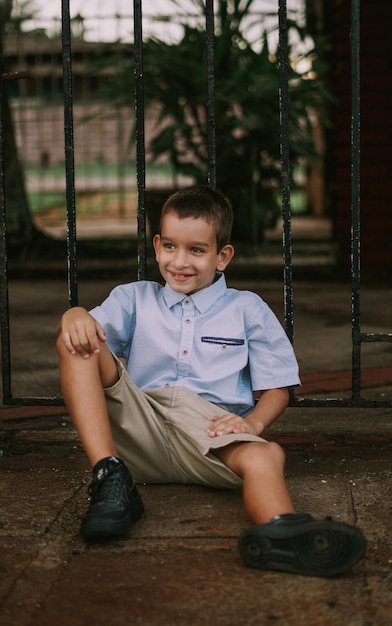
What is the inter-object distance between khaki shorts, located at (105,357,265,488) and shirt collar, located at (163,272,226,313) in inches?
9.1

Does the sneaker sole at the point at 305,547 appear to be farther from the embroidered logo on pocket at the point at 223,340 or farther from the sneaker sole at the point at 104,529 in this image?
the embroidered logo on pocket at the point at 223,340

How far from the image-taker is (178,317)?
8.48 feet

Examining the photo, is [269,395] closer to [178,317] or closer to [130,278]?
[178,317]

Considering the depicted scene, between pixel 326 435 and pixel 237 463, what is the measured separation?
81 cm

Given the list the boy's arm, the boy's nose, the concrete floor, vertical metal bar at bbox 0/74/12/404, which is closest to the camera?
the concrete floor

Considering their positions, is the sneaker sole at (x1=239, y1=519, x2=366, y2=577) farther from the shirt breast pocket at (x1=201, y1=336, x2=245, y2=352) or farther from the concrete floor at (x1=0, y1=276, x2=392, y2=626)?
the shirt breast pocket at (x1=201, y1=336, x2=245, y2=352)

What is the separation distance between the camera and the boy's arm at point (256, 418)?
7.82 feet

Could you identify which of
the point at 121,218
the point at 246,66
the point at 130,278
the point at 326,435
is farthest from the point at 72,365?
the point at 121,218

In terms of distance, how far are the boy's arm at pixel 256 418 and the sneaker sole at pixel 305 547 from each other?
1.34 feet

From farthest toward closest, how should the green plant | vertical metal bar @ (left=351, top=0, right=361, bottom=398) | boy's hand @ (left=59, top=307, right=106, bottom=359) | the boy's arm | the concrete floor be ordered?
the green plant < vertical metal bar @ (left=351, top=0, right=361, bottom=398) < the boy's arm < boy's hand @ (left=59, top=307, right=106, bottom=359) < the concrete floor

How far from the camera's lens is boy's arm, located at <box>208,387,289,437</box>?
2.38 meters

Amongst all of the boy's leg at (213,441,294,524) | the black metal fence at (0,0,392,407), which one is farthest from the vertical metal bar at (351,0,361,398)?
the boy's leg at (213,441,294,524)

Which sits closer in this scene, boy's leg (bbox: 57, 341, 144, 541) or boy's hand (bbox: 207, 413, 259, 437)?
boy's leg (bbox: 57, 341, 144, 541)

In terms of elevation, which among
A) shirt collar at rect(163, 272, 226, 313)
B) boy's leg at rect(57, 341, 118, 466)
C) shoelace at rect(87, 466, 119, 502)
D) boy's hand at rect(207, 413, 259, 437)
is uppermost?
shirt collar at rect(163, 272, 226, 313)
